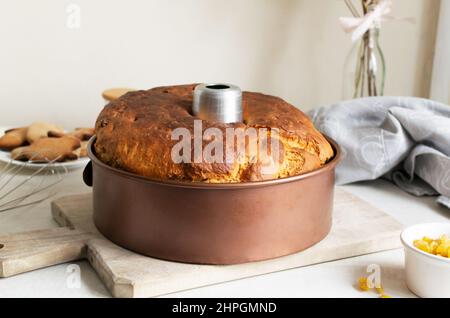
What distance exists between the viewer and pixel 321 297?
2.87ft

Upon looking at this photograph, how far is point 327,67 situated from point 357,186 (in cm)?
71

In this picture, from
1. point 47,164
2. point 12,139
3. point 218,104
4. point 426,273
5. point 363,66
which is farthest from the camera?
point 363,66

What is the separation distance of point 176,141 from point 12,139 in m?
0.64

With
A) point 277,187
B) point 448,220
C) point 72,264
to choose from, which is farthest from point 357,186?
point 72,264

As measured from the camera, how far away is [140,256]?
3.05 feet

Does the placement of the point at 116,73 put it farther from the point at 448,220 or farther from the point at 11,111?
the point at 448,220

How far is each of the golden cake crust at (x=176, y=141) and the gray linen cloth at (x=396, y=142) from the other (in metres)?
0.31

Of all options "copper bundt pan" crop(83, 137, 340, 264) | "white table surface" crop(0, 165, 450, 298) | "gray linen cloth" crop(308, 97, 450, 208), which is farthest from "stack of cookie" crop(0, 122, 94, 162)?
"gray linen cloth" crop(308, 97, 450, 208)

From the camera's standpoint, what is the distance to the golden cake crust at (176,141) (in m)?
0.90

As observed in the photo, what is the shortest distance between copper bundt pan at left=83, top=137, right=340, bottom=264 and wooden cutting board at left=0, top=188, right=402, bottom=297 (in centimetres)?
2

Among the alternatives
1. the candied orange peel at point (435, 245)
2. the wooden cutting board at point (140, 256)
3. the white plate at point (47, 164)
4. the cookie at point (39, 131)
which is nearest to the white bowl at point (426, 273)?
the candied orange peel at point (435, 245)

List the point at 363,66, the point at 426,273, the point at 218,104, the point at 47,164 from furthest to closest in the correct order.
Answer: the point at 363,66 → the point at 47,164 → the point at 218,104 → the point at 426,273

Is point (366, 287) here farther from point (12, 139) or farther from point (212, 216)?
point (12, 139)

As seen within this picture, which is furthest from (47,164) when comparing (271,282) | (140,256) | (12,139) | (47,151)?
(271,282)
